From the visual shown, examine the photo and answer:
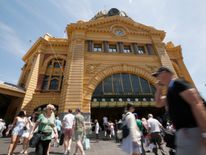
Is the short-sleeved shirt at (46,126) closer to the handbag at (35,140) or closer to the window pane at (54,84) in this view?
the handbag at (35,140)

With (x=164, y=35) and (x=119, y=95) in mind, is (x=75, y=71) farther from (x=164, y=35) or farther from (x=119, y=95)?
(x=164, y=35)

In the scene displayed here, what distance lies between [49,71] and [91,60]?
20.4 feet

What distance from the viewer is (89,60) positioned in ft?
60.5

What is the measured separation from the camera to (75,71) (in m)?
16.7

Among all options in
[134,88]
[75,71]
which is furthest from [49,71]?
[134,88]

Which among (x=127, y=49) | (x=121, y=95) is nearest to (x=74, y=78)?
(x=121, y=95)

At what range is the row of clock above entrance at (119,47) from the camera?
65.3ft

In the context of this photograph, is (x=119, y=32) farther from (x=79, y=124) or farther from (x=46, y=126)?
(x=46, y=126)

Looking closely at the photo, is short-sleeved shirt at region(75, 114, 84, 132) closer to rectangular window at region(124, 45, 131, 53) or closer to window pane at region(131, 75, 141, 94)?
window pane at region(131, 75, 141, 94)

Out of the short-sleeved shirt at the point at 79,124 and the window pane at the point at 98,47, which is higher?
the window pane at the point at 98,47

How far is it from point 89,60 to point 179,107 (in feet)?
55.9

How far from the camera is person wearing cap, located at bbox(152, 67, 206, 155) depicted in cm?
164

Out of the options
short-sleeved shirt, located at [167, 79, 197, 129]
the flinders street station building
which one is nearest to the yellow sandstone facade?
the flinders street station building

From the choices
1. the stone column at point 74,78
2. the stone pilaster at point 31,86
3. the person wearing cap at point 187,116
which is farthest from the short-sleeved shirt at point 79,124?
the stone pilaster at point 31,86
